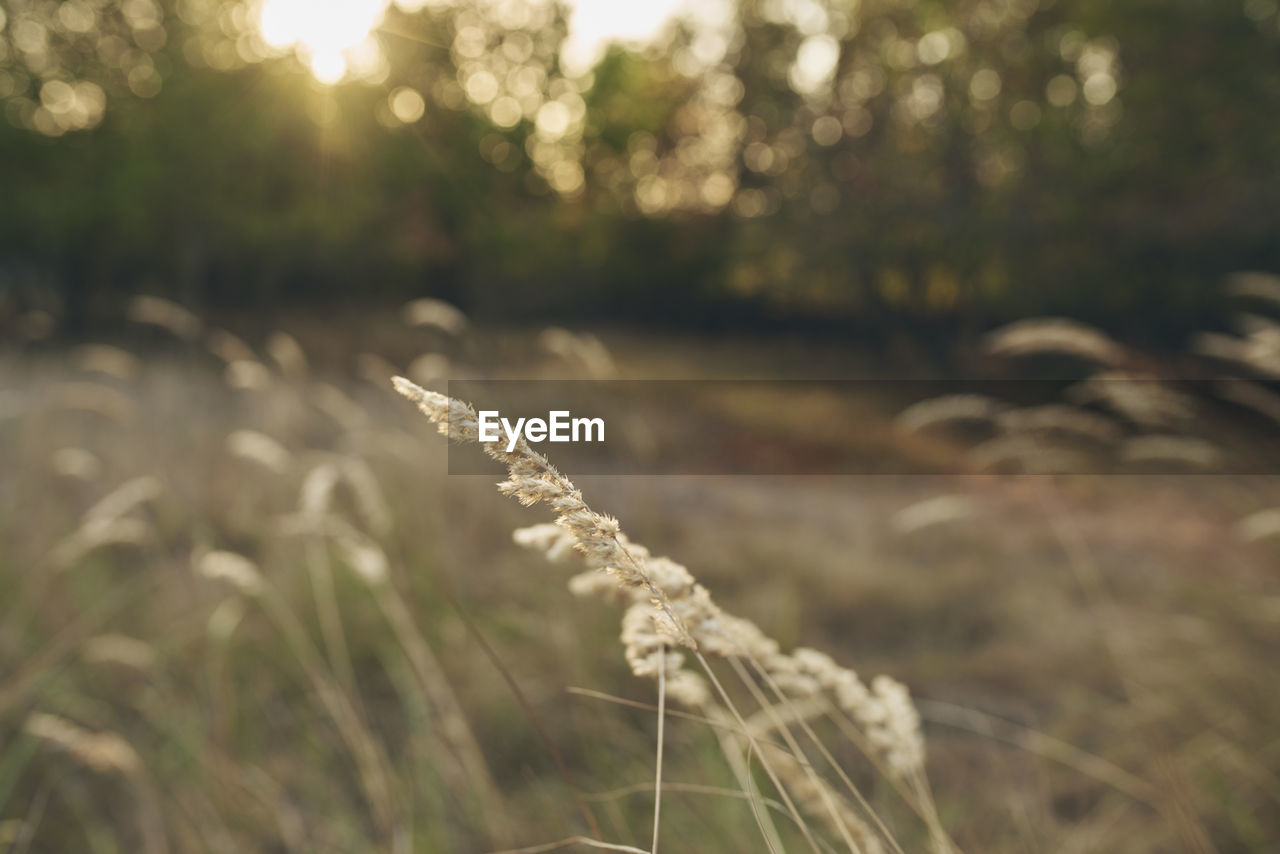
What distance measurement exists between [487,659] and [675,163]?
13855mm

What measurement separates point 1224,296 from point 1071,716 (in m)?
9.26

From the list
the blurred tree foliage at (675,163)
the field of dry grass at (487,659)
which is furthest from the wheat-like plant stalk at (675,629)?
the blurred tree foliage at (675,163)

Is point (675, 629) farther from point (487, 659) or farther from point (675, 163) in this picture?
point (675, 163)

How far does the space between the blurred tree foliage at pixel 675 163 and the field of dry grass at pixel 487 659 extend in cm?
628

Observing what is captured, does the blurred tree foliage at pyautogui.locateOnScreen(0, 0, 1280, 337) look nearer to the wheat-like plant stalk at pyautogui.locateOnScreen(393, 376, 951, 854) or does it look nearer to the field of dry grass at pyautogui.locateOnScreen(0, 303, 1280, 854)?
the field of dry grass at pyautogui.locateOnScreen(0, 303, 1280, 854)

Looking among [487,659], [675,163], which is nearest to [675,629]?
[487,659]

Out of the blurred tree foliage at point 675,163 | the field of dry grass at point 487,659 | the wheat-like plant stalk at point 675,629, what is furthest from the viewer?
the blurred tree foliage at point 675,163

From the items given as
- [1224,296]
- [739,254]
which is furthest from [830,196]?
[1224,296]

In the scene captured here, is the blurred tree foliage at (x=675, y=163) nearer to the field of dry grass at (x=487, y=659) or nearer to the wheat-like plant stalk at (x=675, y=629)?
the field of dry grass at (x=487, y=659)

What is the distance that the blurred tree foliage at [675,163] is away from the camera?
33.7 ft

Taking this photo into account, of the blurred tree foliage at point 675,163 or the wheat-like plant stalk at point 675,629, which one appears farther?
the blurred tree foliage at point 675,163

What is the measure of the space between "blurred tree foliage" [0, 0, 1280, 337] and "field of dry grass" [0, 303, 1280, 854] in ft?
20.6

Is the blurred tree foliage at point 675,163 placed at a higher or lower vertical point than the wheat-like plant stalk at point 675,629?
higher

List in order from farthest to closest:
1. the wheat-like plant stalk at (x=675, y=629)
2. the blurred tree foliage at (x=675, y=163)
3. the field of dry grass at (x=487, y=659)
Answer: the blurred tree foliage at (x=675, y=163) < the field of dry grass at (x=487, y=659) < the wheat-like plant stalk at (x=675, y=629)
